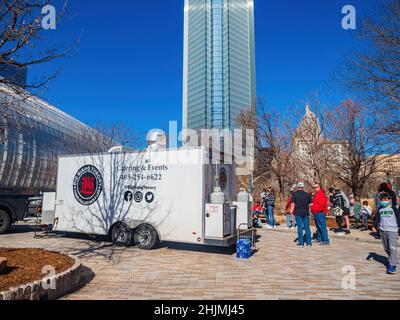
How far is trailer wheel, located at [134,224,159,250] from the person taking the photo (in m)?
8.83

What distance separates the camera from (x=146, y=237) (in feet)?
29.4

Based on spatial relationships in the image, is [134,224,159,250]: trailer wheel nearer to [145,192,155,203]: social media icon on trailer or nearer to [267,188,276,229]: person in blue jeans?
[145,192,155,203]: social media icon on trailer

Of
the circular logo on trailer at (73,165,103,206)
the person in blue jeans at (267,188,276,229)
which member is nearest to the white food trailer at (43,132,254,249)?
the circular logo on trailer at (73,165,103,206)

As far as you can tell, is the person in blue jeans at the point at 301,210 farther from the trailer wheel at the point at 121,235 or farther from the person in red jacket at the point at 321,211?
the trailer wheel at the point at 121,235

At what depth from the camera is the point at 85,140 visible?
28.5 meters

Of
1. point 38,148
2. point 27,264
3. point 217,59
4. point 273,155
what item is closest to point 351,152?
point 273,155

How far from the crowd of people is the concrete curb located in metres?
6.59

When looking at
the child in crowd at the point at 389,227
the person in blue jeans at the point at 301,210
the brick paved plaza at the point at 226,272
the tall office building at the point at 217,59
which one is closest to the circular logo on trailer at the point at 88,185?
the brick paved plaza at the point at 226,272

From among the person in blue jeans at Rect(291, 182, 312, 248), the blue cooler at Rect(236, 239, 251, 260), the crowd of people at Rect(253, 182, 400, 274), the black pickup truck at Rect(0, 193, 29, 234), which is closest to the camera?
the crowd of people at Rect(253, 182, 400, 274)

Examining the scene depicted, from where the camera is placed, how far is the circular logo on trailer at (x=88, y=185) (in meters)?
9.77

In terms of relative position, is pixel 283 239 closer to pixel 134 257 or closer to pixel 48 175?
pixel 134 257

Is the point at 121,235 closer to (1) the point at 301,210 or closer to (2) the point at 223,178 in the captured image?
(2) the point at 223,178
